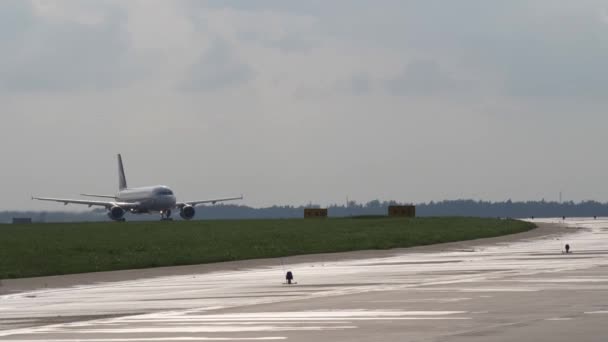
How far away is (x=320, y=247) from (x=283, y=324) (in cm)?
3617

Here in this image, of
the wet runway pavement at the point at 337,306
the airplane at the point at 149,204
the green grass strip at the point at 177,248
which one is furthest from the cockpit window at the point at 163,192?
the wet runway pavement at the point at 337,306

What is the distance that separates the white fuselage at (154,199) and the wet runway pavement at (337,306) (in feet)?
332

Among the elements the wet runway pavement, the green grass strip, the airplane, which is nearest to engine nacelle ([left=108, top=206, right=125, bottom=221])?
the airplane

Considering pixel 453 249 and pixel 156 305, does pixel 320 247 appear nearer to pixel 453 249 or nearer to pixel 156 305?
pixel 453 249

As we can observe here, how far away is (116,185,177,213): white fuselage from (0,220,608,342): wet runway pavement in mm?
101267

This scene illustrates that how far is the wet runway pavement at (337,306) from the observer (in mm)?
20234

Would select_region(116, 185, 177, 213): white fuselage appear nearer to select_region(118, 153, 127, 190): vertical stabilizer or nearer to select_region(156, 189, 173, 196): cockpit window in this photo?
select_region(156, 189, 173, 196): cockpit window

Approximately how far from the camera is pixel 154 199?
142m

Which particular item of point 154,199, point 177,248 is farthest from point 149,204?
point 177,248

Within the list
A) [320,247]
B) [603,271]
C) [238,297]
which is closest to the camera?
[238,297]

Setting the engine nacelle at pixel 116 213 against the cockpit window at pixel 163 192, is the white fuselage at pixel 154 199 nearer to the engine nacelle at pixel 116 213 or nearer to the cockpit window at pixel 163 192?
the cockpit window at pixel 163 192

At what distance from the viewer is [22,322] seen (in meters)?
23.9

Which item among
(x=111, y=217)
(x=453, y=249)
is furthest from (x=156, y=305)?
(x=111, y=217)

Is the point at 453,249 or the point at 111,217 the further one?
the point at 111,217
